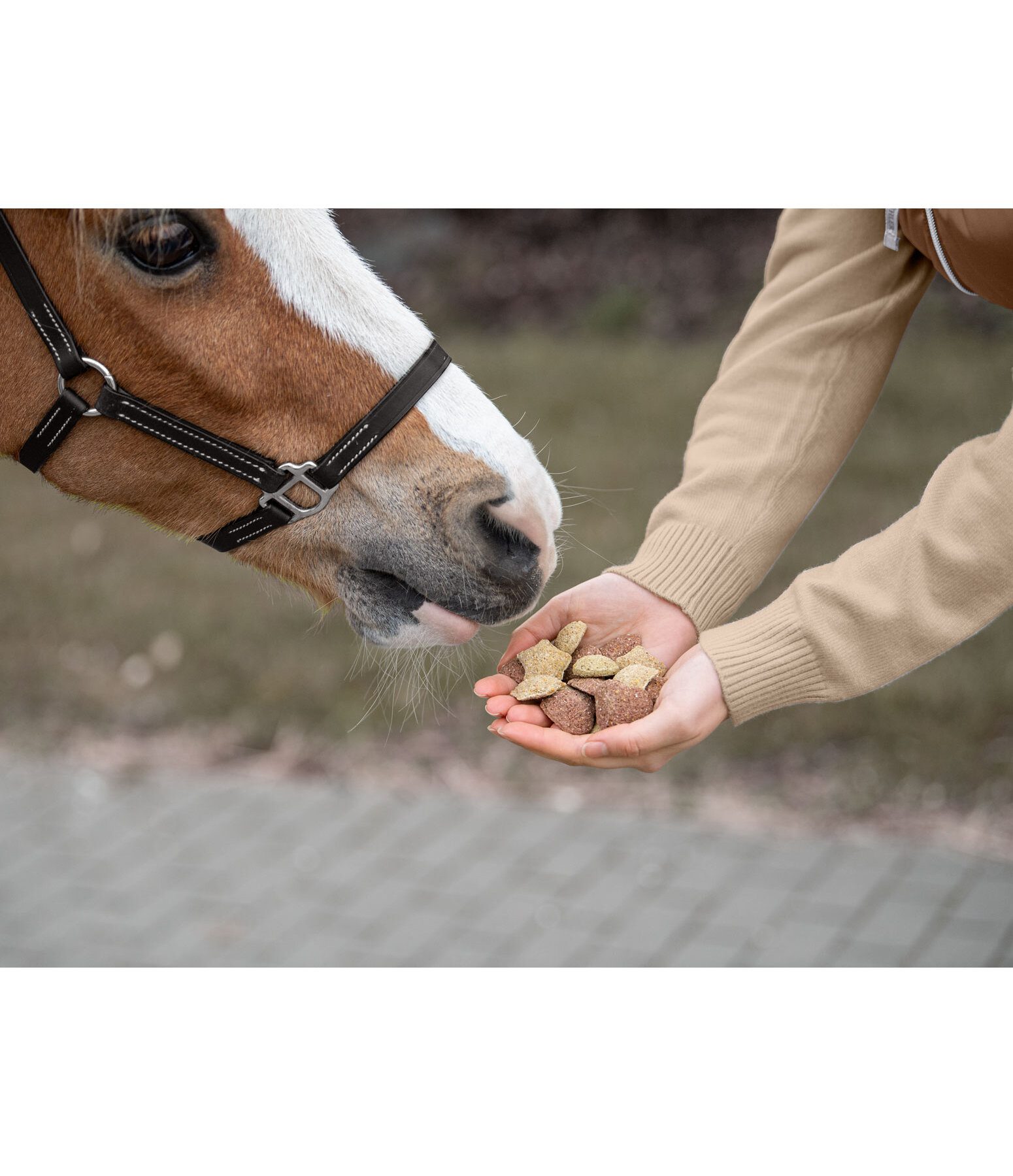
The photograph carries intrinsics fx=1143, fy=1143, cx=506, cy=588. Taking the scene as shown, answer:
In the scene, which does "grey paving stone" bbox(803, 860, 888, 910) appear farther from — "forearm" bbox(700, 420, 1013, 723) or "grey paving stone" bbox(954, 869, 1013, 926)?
"forearm" bbox(700, 420, 1013, 723)

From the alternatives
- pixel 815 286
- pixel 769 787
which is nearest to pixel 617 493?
pixel 769 787

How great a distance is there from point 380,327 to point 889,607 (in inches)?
34.7

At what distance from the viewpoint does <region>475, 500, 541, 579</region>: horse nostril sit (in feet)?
5.85

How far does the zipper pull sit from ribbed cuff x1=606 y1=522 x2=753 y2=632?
567 millimetres

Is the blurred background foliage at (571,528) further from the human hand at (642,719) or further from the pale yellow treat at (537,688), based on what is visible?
the pale yellow treat at (537,688)

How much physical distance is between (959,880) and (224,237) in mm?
3165

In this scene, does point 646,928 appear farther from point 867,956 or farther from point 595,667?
point 595,667

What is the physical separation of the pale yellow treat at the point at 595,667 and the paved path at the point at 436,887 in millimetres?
1855

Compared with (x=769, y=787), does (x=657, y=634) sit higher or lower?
higher

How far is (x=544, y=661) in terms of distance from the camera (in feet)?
6.32

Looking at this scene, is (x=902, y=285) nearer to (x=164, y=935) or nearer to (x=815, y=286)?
(x=815, y=286)

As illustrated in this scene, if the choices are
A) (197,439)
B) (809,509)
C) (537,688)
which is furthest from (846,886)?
(197,439)

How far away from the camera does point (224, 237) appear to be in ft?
5.36

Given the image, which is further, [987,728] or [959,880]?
[987,728]
